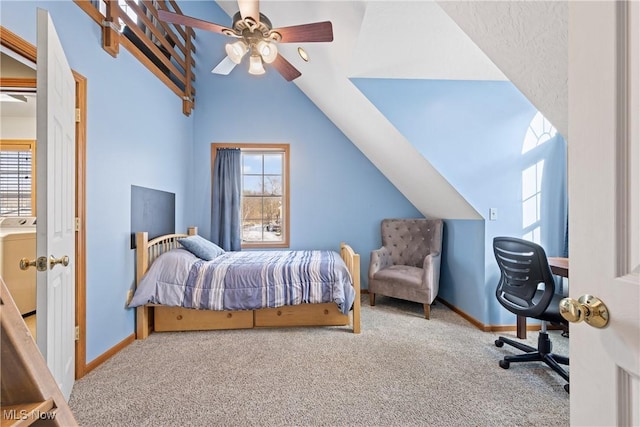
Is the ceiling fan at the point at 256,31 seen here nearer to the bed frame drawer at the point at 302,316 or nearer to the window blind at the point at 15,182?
the bed frame drawer at the point at 302,316

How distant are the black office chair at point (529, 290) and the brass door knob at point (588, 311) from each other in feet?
5.24

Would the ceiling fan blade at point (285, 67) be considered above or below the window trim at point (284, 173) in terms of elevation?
above

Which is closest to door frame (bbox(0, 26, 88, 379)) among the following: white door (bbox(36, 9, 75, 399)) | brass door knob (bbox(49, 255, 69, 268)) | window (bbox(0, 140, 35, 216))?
white door (bbox(36, 9, 75, 399))

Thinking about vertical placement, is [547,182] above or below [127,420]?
above

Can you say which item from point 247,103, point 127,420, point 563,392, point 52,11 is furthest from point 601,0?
point 247,103

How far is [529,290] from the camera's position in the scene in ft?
6.53

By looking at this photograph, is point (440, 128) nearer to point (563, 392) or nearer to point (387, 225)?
point (387, 225)

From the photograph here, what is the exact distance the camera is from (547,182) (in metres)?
2.71

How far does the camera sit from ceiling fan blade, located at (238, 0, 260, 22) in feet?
6.04

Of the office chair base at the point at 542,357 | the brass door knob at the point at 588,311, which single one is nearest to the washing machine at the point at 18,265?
the brass door knob at the point at 588,311

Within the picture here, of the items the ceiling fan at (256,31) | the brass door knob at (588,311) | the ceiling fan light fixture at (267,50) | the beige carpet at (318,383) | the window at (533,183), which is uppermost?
the ceiling fan at (256,31)

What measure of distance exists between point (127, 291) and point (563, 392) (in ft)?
11.2

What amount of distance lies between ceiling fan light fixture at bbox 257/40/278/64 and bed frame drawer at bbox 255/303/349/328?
2273mm

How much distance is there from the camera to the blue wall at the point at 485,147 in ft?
8.82
